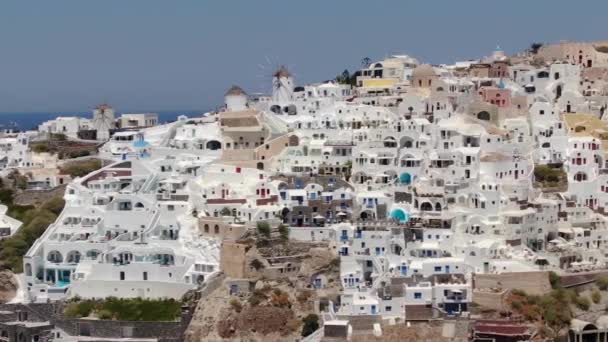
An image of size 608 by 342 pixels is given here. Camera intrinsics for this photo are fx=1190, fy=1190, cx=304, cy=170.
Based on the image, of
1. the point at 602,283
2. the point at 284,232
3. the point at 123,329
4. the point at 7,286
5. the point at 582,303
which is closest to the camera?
the point at 582,303

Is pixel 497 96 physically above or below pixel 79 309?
above

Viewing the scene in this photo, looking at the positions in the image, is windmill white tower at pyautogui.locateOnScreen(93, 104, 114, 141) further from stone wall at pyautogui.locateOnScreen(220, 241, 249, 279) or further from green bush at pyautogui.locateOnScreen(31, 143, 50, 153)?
stone wall at pyautogui.locateOnScreen(220, 241, 249, 279)

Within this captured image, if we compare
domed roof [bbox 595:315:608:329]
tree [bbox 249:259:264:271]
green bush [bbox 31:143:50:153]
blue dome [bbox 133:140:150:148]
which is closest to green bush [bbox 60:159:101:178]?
blue dome [bbox 133:140:150:148]

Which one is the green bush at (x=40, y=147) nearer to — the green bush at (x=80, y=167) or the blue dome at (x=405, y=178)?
the green bush at (x=80, y=167)

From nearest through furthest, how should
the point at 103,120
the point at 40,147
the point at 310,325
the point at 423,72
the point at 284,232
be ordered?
the point at 310,325 → the point at 284,232 → the point at 423,72 → the point at 40,147 → the point at 103,120

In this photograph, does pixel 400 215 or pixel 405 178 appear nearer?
pixel 400 215

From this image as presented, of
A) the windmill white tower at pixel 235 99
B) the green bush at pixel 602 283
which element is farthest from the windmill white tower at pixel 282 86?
the green bush at pixel 602 283

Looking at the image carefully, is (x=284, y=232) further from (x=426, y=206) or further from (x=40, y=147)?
(x=40, y=147)

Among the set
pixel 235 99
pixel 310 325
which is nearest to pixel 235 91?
pixel 235 99
